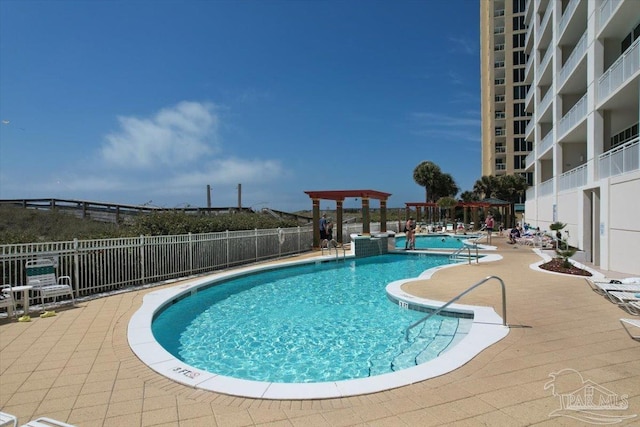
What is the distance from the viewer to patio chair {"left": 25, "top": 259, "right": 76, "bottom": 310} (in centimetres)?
743

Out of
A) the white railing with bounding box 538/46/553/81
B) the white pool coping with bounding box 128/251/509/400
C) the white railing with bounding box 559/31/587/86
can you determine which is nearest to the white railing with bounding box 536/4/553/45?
the white railing with bounding box 538/46/553/81

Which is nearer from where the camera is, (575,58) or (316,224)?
(575,58)

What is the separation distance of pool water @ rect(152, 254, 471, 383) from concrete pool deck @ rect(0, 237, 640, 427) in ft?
4.06

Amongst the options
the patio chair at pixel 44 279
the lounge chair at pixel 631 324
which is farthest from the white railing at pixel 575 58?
the patio chair at pixel 44 279

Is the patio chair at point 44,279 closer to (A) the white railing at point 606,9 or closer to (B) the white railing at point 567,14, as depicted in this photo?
(A) the white railing at point 606,9

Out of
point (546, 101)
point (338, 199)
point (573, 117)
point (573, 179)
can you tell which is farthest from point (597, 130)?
point (338, 199)

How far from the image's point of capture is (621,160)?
11750mm

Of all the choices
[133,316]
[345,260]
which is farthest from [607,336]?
[345,260]

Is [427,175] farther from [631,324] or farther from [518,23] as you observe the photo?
[631,324]

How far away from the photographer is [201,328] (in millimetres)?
7676

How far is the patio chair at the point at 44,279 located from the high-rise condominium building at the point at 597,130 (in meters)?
13.7

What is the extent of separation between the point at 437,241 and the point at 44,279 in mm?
24210

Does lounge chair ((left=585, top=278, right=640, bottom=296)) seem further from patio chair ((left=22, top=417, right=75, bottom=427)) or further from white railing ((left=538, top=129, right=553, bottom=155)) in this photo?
white railing ((left=538, top=129, right=553, bottom=155))

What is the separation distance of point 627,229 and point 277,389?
11219mm
